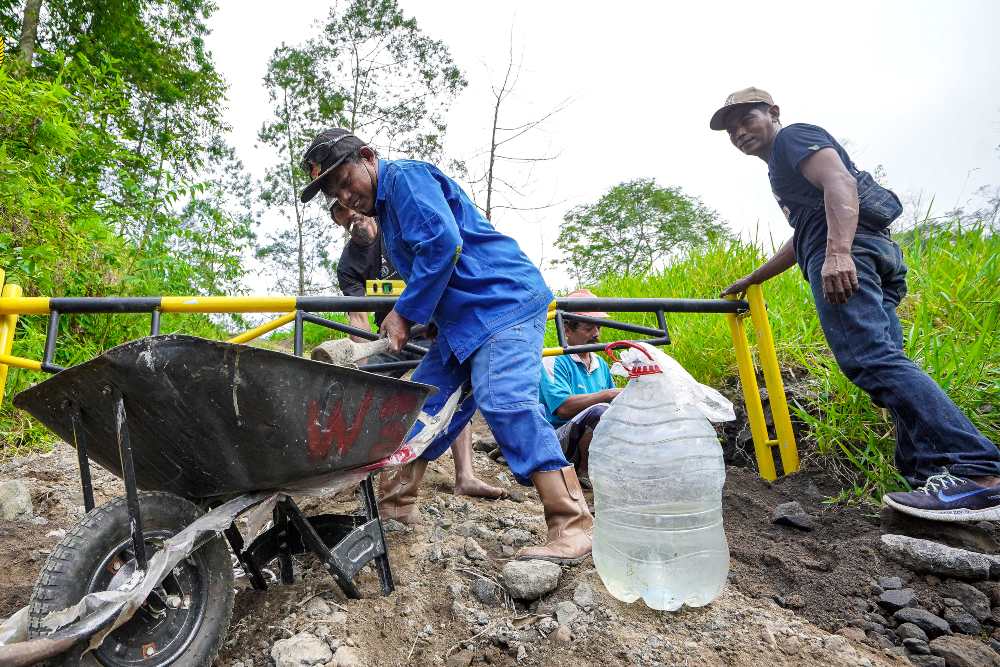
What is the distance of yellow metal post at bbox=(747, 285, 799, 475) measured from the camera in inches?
115

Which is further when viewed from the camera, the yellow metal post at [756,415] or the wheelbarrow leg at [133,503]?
the yellow metal post at [756,415]

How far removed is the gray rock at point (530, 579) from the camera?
1.80 m

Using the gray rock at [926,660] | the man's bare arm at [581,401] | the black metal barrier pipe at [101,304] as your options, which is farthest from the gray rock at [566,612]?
the black metal barrier pipe at [101,304]

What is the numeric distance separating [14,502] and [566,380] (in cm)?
266

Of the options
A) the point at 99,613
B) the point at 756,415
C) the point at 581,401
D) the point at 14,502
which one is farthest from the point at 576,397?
the point at 14,502

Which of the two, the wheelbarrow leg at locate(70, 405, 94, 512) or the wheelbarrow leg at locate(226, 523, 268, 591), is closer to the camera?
the wheelbarrow leg at locate(70, 405, 94, 512)

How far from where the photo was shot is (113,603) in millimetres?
1159

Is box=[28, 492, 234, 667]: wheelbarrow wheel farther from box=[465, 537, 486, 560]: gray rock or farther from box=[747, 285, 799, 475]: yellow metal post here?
box=[747, 285, 799, 475]: yellow metal post

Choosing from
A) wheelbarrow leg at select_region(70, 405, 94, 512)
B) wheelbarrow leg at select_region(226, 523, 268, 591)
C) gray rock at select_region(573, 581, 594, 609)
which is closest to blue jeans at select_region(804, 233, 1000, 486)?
gray rock at select_region(573, 581, 594, 609)

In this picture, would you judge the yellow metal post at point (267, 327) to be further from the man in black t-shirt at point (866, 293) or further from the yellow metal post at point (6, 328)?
the man in black t-shirt at point (866, 293)

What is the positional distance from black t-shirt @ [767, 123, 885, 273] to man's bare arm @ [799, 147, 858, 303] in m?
0.11

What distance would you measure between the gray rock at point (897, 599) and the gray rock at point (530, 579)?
1.02 metres

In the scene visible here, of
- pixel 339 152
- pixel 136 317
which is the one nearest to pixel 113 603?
pixel 339 152

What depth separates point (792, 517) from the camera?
2.44 meters
